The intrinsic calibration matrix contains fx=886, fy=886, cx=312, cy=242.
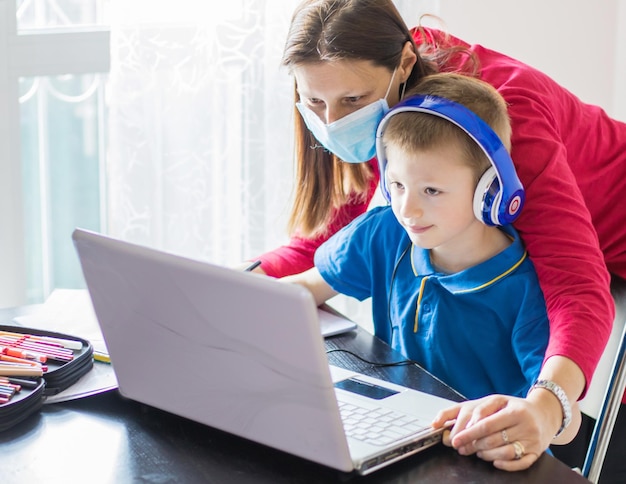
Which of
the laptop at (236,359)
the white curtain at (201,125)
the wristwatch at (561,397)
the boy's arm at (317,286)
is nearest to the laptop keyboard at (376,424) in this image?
the laptop at (236,359)

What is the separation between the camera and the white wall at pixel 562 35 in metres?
2.44

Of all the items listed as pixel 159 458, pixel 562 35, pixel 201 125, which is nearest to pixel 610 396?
pixel 159 458

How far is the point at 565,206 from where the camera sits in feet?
3.76

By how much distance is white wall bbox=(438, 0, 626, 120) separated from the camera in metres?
2.44

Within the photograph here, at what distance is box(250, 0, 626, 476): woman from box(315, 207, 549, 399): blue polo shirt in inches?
2.1

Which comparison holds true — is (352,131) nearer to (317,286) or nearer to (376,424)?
(317,286)

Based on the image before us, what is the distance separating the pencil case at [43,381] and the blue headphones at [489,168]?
0.53 metres

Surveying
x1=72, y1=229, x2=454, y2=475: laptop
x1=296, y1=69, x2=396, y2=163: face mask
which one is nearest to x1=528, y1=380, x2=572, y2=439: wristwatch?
x1=72, y1=229, x2=454, y2=475: laptop

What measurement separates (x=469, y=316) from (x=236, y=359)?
47 cm

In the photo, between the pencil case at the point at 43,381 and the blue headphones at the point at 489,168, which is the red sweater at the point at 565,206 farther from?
the pencil case at the point at 43,381

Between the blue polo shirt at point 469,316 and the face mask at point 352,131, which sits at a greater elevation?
the face mask at point 352,131

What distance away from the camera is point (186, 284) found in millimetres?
852

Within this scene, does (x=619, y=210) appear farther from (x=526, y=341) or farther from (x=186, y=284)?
(x=186, y=284)

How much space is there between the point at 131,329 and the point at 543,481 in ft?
1.48
